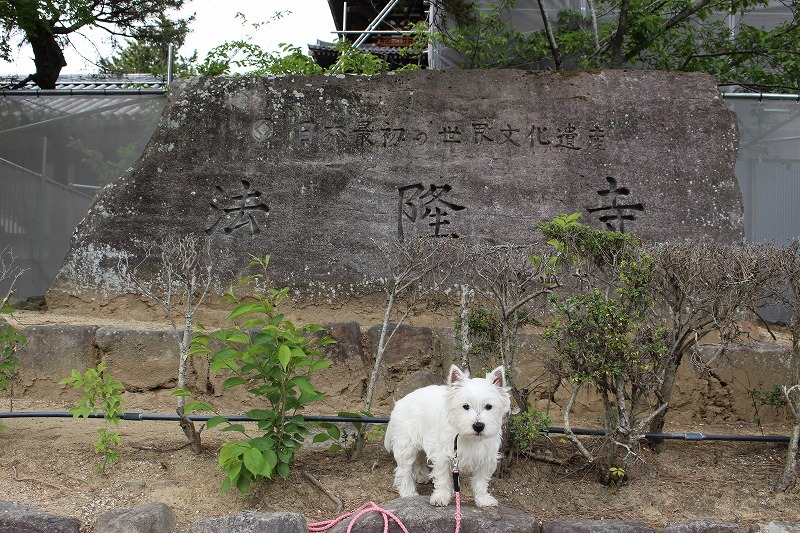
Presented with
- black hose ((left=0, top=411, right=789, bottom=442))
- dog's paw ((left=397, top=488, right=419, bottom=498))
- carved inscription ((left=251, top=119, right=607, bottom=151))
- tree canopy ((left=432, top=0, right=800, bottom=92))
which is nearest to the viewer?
dog's paw ((left=397, top=488, right=419, bottom=498))

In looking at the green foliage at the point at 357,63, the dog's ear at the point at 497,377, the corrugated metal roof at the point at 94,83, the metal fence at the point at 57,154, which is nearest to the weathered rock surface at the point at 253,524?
the dog's ear at the point at 497,377

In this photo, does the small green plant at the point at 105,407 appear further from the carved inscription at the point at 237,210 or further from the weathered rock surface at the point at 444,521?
the carved inscription at the point at 237,210

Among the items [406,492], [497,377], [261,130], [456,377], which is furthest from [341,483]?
[261,130]

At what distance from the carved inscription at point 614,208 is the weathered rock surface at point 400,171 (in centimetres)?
1

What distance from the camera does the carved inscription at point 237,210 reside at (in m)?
7.20

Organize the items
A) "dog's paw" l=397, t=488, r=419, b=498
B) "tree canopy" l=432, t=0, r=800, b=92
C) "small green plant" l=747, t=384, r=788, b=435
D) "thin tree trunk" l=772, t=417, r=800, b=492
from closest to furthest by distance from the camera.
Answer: "dog's paw" l=397, t=488, r=419, b=498 < "thin tree trunk" l=772, t=417, r=800, b=492 < "small green plant" l=747, t=384, r=788, b=435 < "tree canopy" l=432, t=0, r=800, b=92

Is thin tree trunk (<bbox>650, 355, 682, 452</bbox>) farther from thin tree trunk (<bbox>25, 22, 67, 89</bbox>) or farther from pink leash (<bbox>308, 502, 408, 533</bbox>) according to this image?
thin tree trunk (<bbox>25, 22, 67, 89</bbox>)

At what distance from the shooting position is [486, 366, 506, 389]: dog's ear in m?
4.06

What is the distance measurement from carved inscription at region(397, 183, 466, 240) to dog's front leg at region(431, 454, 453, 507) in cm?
330

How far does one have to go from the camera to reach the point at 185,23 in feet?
35.4

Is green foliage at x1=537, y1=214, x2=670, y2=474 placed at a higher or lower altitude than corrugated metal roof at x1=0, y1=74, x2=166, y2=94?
lower

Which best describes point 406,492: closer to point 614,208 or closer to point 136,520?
point 136,520

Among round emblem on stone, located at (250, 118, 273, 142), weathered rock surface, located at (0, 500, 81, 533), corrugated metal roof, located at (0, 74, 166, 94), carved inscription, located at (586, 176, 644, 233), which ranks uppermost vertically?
corrugated metal roof, located at (0, 74, 166, 94)

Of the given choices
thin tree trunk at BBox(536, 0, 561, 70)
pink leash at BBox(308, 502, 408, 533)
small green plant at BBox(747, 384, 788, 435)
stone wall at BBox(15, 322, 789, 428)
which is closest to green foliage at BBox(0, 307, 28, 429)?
stone wall at BBox(15, 322, 789, 428)
